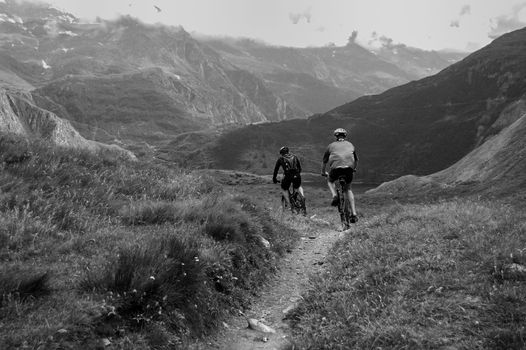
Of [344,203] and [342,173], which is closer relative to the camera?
[342,173]

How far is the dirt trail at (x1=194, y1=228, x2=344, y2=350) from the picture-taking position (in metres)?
6.25

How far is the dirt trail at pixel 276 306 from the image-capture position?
246 inches

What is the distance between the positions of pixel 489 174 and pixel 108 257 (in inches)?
2813

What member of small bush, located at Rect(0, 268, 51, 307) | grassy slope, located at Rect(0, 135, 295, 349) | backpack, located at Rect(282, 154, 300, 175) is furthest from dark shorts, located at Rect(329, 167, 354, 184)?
small bush, located at Rect(0, 268, 51, 307)

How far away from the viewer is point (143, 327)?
5.20m

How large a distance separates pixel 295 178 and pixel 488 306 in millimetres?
14907

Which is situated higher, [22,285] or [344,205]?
[22,285]

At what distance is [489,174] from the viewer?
6719cm

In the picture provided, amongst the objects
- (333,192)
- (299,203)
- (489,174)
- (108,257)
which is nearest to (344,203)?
(333,192)

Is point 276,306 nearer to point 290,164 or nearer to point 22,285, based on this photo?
point 22,285

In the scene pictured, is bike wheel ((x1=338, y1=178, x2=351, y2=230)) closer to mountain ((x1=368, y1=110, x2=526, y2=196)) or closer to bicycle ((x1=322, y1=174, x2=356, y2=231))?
bicycle ((x1=322, y1=174, x2=356, y2=231))

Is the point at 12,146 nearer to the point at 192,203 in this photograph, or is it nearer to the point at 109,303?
the point at 192,203

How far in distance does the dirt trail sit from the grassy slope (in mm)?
251

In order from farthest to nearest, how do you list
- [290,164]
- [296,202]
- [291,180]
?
[296,202], [291,180], [290,164]
